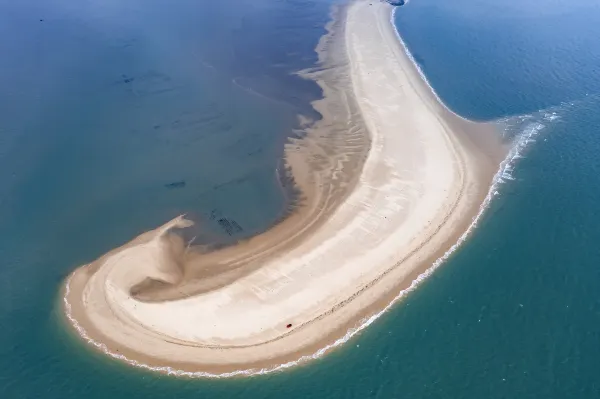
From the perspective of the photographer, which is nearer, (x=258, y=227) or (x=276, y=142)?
(x=258, y=227)

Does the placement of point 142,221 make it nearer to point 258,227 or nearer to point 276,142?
point 258,227

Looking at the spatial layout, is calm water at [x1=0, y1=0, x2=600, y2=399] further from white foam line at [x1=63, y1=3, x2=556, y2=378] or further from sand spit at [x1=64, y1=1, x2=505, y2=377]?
sand spit at [x1=64, y1=1, x2=505, y2=377]

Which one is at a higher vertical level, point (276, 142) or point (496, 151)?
point (276, 142)

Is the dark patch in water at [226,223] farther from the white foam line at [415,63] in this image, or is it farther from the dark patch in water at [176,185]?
the white foam line at [415,63]

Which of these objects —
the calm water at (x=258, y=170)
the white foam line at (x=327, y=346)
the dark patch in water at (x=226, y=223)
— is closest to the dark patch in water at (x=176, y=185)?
the calm water at (x=258, y=170)

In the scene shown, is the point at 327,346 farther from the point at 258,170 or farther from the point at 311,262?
the point at 258,170

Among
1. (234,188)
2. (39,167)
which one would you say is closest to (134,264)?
(234,188)

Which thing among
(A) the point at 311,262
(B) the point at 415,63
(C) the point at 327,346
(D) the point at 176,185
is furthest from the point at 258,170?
(B) the point at 415,63
